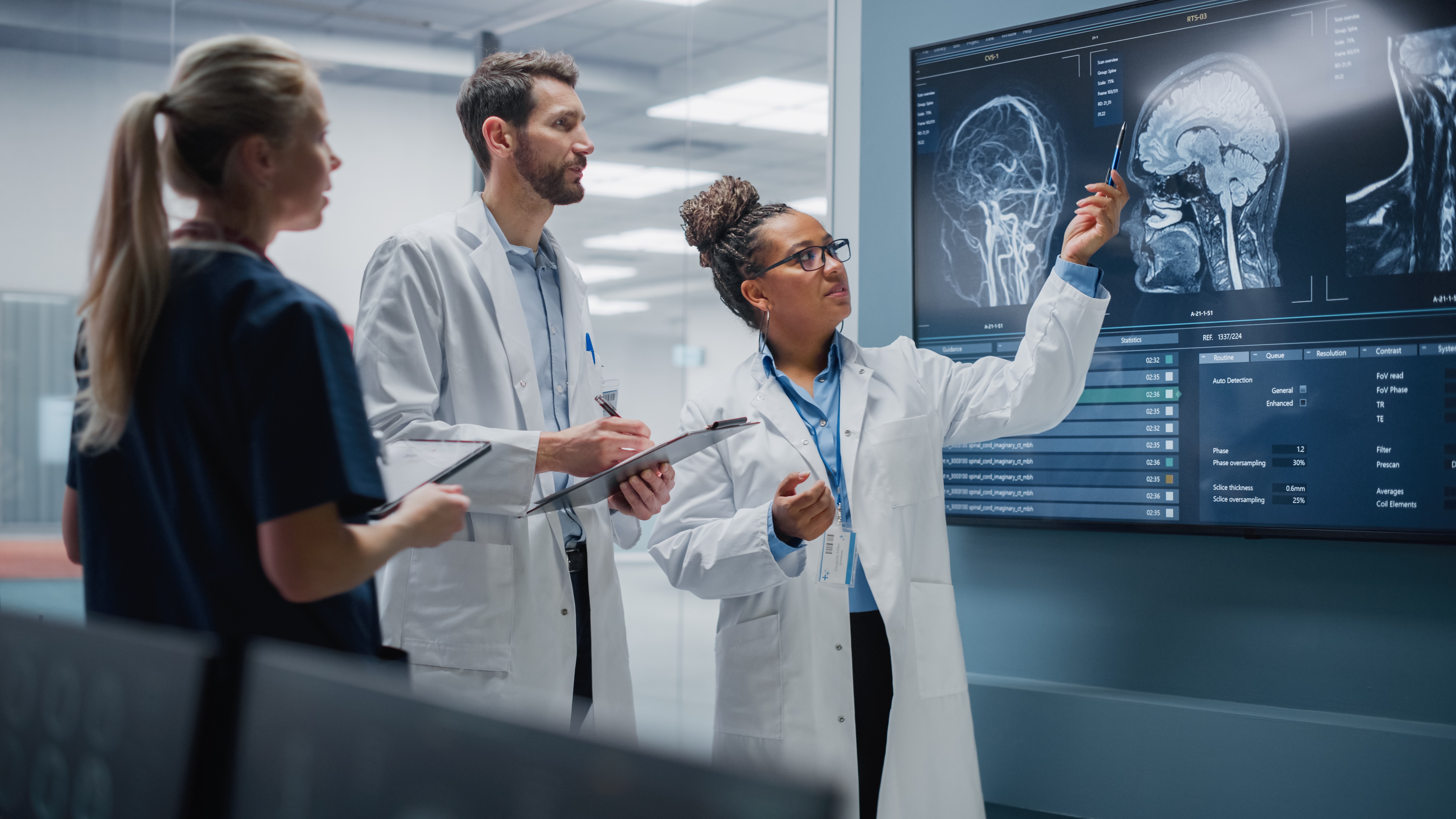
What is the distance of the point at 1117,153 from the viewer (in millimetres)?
1991

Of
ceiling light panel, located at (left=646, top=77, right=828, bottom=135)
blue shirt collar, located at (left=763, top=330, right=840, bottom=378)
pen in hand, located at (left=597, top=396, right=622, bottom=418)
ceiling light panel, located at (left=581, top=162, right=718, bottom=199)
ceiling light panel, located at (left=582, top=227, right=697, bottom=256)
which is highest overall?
ceiling light panel, located at (left=646, top=77, right=828, bottom=135)

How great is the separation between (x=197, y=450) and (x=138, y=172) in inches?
11.1

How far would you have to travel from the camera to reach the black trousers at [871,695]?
6.46 feet

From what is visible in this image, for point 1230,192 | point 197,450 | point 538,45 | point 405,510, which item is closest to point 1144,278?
point 1230,192

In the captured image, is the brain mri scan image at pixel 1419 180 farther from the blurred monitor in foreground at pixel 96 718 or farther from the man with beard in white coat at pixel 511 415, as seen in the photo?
the blurred monitor in foreground at pixel 96 718

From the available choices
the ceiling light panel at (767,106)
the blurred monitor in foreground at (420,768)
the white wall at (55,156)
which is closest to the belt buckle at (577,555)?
the blurred monitor in foreground at (420,768)

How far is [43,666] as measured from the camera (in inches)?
32.3

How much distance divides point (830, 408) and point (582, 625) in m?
0.67

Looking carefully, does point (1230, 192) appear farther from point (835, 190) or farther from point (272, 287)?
point (272, 287)

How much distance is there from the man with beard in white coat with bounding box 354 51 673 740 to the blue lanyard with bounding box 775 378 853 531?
34 centimetres

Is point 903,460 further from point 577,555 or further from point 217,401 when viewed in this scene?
point 217,401

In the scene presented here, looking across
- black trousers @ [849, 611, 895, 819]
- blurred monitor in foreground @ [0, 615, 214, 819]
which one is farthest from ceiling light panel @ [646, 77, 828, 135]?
blurred monitor in foreground @ [0, 615, 214, 819]

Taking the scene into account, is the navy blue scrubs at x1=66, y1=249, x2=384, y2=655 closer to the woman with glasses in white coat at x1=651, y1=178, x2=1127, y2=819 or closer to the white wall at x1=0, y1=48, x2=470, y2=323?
the woman with glasses in white coat at x1=651, y1=178, x2=1127, y2=819

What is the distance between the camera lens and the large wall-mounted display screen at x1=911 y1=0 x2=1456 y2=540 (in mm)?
1906
